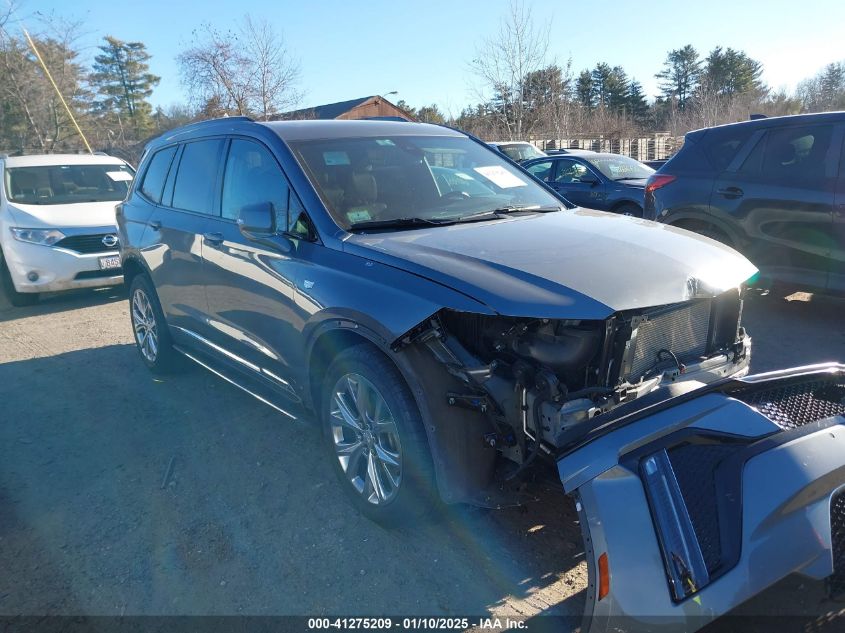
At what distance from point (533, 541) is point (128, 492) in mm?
2338

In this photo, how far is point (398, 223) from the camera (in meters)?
3.33

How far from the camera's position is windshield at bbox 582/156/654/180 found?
1119 cm

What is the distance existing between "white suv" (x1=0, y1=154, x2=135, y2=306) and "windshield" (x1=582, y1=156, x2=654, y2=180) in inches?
319

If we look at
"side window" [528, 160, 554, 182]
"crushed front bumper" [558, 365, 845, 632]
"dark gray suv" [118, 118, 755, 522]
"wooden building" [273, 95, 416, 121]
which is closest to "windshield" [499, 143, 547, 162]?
"side window" [528, 160, 554, 182]

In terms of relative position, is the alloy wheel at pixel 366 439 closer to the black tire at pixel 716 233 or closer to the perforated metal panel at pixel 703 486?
the perforated metal panel at pixel 703 486

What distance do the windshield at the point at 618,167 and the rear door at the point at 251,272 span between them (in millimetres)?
8572

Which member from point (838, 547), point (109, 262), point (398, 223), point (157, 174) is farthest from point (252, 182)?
point (109, 262)

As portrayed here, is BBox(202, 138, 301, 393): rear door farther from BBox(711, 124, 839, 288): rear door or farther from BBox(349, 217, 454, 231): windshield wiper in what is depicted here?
BBox(711, 124, 839, 288): rear door

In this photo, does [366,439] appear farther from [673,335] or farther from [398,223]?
[673,335]

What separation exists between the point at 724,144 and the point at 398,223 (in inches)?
180

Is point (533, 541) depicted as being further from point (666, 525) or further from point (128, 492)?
point (128, 492)

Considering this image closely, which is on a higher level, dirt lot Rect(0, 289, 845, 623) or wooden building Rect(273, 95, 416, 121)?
wooden building Rect(273, 95, 416, 121)

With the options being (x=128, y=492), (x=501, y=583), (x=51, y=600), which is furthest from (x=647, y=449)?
(x=128, y=492)

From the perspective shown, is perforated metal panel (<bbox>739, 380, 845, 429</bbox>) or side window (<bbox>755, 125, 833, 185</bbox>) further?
side window (<bbox>755, 125, 833, 185</bbox>)
